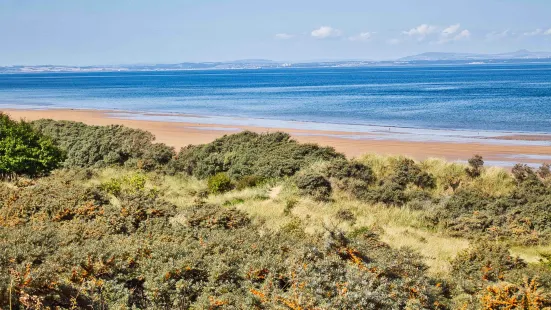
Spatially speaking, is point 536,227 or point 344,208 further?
point 344,208

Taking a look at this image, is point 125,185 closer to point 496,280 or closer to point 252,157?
point 252,157

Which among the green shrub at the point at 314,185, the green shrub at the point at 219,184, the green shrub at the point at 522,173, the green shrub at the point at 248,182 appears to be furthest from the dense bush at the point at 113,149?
the green shrub at the point at 522,173

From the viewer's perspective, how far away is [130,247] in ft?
25.5

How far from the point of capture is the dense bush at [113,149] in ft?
72.1

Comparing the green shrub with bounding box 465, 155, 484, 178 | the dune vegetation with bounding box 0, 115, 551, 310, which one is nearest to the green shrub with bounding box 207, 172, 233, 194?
the dune vegetation with bounding box 0, 115, 551, 310

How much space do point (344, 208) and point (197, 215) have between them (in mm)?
4940

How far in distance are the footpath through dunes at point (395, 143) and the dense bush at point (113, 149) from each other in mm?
6882

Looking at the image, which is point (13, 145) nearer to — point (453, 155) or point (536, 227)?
point (536, 227)

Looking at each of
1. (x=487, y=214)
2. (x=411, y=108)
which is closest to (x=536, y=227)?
(x=487, y=214)

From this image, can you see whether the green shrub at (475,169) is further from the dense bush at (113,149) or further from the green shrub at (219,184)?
the dense bush at (113,149)

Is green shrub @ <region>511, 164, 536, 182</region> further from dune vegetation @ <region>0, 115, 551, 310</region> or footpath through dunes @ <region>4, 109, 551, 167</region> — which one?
footpath through dunes @ <region>4, 109, 551, 167</region>

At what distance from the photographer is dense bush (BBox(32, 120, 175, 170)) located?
72.1ft

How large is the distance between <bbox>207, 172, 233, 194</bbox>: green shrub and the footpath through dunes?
382 inches

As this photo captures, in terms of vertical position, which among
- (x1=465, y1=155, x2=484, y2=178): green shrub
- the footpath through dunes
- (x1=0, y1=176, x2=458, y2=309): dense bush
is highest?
(x1=0, y1=176, x2=458, y2=309): dense bush
